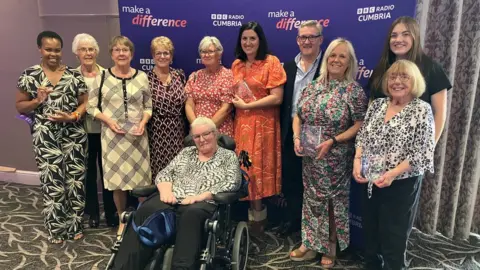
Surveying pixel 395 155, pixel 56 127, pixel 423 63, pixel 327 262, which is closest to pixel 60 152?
pixel 56 127

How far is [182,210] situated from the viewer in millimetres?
2336

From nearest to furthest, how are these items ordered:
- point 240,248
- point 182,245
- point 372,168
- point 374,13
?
point 182,245 < point 372,168 < point 240,248 < point 374,13

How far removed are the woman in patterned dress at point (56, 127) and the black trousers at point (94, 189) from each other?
0.17 metres

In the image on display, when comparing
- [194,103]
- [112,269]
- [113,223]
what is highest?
[194,103]

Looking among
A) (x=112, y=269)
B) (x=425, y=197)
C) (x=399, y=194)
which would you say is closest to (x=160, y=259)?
(x=112, y=269)

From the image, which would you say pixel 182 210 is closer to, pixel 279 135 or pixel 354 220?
pixel 279 135

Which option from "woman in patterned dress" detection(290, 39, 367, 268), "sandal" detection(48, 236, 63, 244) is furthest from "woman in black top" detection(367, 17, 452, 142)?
"sandal" detection(48, 236, 63, 244)

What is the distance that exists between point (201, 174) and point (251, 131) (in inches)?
25.5

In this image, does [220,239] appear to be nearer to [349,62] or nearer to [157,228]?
[157,228]

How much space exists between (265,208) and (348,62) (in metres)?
1.47

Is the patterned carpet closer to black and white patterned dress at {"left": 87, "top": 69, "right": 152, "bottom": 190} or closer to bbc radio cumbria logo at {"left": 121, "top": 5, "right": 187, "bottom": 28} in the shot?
black and white patterned dress at {"left": 87, "top": 69, "right": 152, "bottom": 190}

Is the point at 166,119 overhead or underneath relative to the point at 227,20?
underneath

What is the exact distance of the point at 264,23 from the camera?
3.28 m

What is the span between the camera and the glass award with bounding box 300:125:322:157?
104 inches
